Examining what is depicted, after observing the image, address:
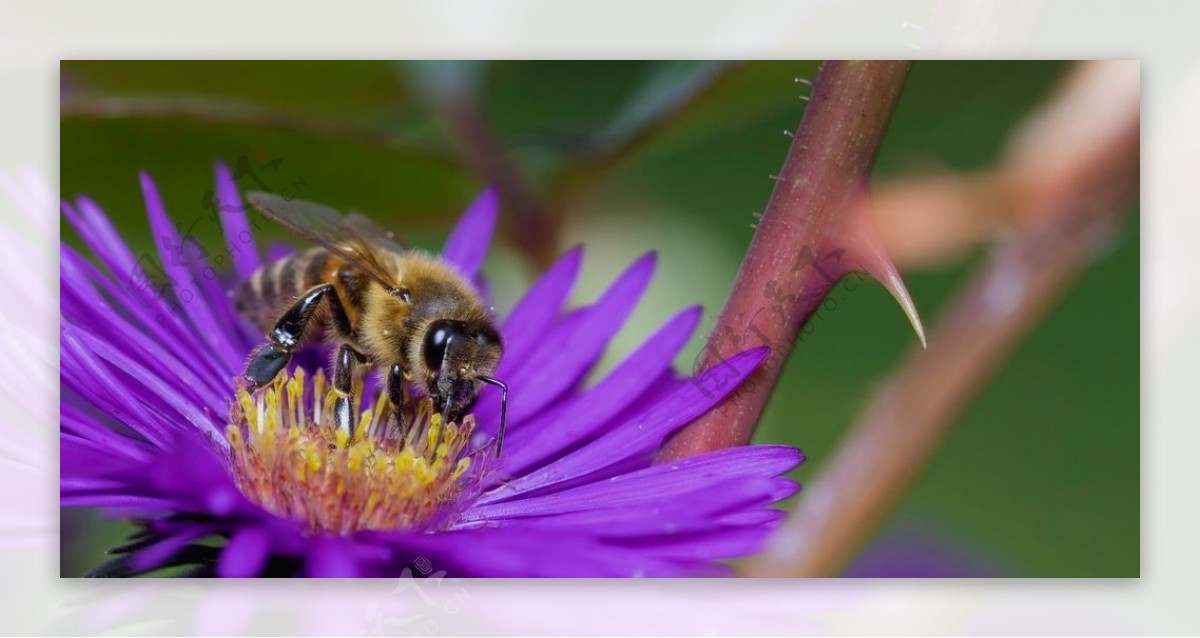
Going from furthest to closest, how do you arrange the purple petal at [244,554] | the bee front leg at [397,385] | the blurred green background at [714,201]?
the blurred green background at [714,201] → the bee front leg at [397,385] → the purple petal at [244,554]

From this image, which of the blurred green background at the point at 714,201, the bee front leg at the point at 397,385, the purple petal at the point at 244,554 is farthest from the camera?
the blurred green background at the point at 714,201

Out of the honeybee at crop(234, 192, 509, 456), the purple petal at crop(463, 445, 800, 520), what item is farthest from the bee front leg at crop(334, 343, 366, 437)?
the purple petal at crop(463, 445, 800, 520)

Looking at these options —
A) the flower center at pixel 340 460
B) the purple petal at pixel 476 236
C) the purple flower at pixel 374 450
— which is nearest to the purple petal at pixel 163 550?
the purple flower at pixel 374 450

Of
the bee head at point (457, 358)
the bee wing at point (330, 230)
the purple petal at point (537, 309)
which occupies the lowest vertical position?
the bee head at point (457, 358)

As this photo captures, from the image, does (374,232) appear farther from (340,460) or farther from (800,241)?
(800,241)

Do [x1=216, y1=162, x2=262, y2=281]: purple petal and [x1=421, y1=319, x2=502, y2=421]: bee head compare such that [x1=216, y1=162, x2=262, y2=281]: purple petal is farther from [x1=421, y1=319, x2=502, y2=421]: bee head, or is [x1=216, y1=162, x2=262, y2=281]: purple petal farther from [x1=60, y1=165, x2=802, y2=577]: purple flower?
[x1=421, y1=319, x2=502, y2=421]: bee head

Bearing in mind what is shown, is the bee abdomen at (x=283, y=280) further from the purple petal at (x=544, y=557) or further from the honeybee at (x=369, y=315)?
the purple petal at (x=544, y=557)

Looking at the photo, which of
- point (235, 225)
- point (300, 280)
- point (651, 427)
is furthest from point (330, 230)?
point (651, 427)

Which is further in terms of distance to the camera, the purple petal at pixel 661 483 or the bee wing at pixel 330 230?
the bee wing at pixel 330 230
